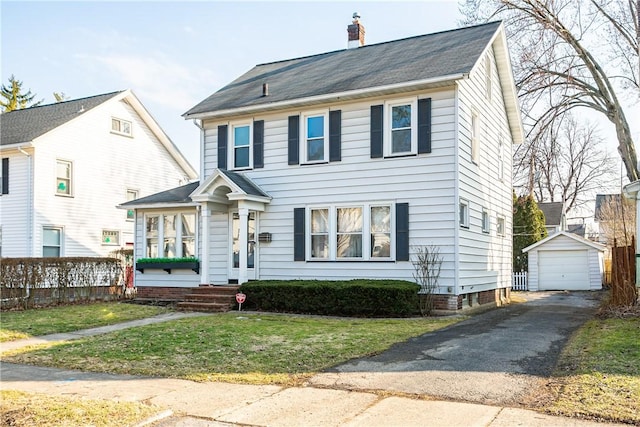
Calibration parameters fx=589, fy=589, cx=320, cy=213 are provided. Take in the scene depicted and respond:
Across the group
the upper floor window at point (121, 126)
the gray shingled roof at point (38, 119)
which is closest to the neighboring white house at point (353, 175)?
the gray shingled roof at point (38, 119)

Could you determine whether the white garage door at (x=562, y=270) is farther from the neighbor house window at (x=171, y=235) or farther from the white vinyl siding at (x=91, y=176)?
the white vinyl siding at (x=91, y=176)

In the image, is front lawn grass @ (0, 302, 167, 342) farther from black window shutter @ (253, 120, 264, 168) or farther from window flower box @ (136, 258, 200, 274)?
black window shutter @ (253, 120, 264, 168)

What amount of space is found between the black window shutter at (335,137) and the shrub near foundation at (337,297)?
3.47 meters

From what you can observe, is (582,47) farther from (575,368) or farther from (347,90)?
(575,368)

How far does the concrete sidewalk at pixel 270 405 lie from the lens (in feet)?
18.1

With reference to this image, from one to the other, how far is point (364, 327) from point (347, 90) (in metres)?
6.68

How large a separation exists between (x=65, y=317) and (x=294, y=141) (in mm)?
7557

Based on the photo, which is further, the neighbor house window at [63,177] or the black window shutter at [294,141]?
the neighbor house window at [63,177]

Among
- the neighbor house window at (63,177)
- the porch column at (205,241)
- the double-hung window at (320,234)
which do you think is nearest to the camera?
the double-hung window at (320,234)

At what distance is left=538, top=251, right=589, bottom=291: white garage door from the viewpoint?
1119 inches

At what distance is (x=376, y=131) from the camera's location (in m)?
15.6

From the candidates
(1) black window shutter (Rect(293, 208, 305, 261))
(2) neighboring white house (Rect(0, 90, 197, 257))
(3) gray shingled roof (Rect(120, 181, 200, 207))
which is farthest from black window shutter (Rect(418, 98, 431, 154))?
(2) neighboring white house (Rect(0, 90, 197, 257))

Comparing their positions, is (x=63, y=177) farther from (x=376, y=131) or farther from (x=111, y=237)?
(x=376, y=131)

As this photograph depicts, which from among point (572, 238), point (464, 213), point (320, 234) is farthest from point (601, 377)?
point (572, 238)
